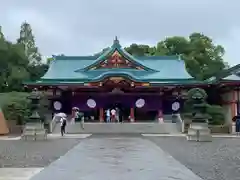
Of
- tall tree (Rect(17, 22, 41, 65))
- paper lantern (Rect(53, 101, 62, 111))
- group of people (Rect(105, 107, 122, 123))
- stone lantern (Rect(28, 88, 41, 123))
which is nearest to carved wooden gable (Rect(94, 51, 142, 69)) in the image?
group of people (Rect(105, 107, 122, 123))

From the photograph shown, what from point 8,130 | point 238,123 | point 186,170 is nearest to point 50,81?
point 8,130

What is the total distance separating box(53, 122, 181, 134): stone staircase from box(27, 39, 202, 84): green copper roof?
14.3 feet

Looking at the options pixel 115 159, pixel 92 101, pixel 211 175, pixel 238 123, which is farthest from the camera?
pixel 92 101

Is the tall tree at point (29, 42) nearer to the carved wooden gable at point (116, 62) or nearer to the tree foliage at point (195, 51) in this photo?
the tree foliage at point (195, 51)

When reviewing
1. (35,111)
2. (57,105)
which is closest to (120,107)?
(57,105)

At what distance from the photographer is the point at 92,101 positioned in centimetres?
3950

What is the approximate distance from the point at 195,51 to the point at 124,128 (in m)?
30.7

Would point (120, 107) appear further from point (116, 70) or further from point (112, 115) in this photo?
point (116, 70)

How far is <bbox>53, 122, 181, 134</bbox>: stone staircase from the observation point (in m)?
33.4

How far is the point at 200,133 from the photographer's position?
2412cm

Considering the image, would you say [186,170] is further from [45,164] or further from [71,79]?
[71,79]

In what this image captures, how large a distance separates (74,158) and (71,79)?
2639 centimetres

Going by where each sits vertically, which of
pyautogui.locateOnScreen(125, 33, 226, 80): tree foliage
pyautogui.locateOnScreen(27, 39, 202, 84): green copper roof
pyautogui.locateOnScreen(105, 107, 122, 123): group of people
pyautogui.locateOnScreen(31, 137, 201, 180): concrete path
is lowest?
pyautogui.locateOnScreen(31, 137, 201, 180): concrete path

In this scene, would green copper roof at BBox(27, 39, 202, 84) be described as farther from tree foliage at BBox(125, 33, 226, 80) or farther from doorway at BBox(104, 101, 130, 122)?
tree foliage at BBox(125, 33, 226, 80)
